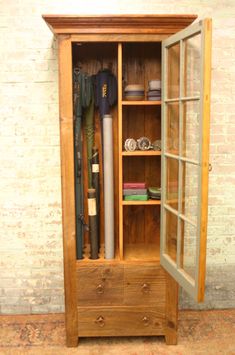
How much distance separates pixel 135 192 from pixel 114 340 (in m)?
1.10

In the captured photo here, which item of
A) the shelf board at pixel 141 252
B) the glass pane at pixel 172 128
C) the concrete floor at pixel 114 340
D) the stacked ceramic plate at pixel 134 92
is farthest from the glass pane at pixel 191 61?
the concrete floor at pixel 114 340

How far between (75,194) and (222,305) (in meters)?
1.63

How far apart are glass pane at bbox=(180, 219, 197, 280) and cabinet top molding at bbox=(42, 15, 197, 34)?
4.01ft

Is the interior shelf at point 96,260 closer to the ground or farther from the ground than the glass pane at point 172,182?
closer to the ground

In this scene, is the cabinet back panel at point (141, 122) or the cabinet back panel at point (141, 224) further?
the cabinet back panel at point (141, 224)

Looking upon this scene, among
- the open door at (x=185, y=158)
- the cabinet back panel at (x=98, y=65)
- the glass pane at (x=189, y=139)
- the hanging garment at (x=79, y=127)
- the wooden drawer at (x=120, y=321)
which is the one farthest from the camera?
the cabinet back panel at (x=98, y=65)

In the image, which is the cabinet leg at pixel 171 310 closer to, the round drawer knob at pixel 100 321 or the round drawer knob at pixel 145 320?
the round drawer knob at pixel 145 320

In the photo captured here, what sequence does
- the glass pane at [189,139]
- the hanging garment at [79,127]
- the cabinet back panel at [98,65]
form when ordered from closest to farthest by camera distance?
the glass pane at [189,139] < the hanging garment at [79,127] < the cabinet back panel at [98,65]

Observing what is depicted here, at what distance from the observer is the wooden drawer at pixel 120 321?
2811 mm

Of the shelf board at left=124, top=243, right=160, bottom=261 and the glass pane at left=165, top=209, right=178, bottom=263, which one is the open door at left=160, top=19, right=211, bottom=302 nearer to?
the glass pane at left=165, top=209, right=178, bottom=263

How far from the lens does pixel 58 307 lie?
330cm

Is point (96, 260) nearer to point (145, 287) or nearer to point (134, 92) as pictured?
point (145, 287)

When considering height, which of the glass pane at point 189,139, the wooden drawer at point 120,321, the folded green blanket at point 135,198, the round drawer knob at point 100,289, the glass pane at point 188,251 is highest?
the glass pane at point 189,139

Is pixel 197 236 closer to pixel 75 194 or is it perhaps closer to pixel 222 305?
pixel 75 194
